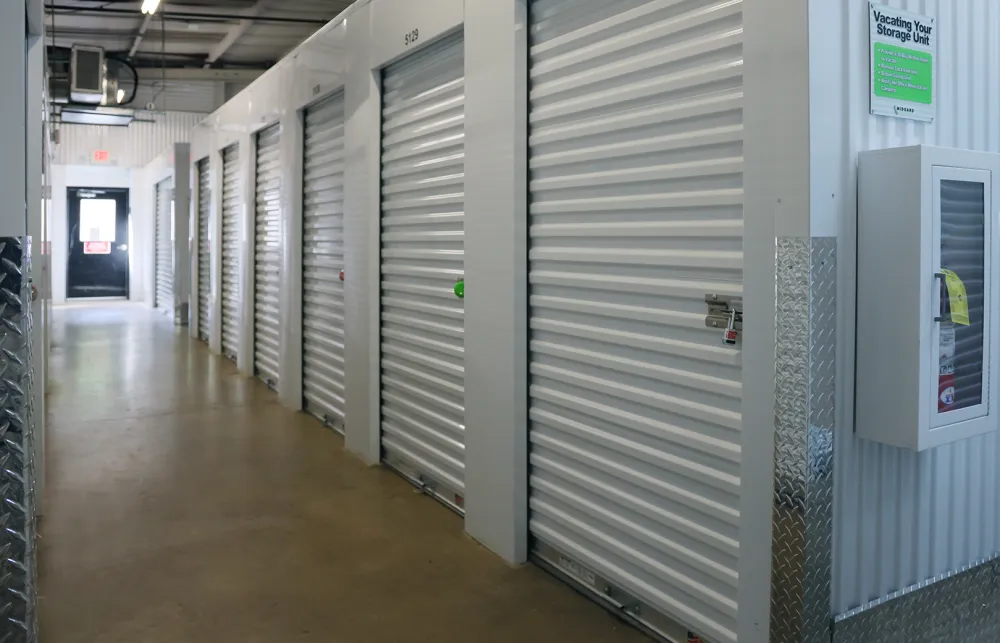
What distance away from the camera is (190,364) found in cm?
1022

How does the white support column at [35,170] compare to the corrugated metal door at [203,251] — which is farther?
the corrugated metal door at [203,251]

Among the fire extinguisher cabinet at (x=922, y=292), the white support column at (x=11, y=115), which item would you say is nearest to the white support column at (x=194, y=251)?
the white support column at (x=11, y=115)

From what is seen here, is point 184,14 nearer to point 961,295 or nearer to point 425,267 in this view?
point 425,267

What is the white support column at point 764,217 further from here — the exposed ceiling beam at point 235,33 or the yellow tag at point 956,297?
the exposed ceiling beam at point 235,33

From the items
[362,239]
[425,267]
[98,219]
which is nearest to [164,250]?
[98,219]

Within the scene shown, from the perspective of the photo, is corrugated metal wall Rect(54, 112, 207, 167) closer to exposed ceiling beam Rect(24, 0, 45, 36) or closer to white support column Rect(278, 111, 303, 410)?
white support column Rect(278, 111, 303, 410)

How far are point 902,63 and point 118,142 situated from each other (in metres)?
19.6

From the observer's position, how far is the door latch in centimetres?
284

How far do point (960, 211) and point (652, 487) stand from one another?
148cm

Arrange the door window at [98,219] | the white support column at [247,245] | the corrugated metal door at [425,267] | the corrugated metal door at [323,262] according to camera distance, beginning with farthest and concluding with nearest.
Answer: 1. the door window at [98,219]
2. the white support column at [247,245]
3. the corrugated metal door at [323,262]
4. the corrugated metal door at [425,267]

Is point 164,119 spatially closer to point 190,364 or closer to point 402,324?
point 190,364

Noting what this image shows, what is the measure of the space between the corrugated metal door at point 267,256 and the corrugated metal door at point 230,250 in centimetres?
97

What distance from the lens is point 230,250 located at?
1068 centimetres

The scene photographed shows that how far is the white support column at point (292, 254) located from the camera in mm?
7445
